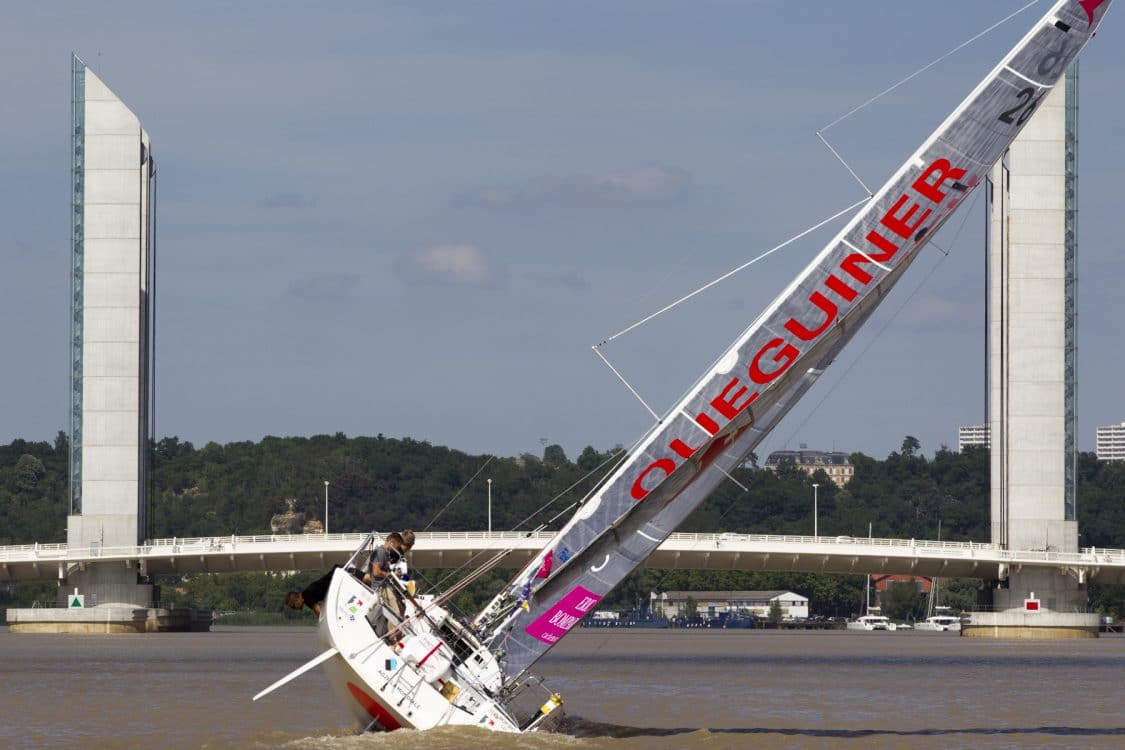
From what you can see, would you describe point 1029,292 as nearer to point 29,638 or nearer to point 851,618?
point 29,638

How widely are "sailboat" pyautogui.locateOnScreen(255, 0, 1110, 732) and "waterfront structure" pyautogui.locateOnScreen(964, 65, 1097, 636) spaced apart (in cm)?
7701

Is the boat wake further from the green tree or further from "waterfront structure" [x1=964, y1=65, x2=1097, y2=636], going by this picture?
the green tree

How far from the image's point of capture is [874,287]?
28.3m

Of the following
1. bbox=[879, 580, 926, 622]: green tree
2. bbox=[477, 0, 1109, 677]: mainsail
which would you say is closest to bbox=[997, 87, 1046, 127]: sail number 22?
bbox=[477, 0, 1109, 677]: mainsail

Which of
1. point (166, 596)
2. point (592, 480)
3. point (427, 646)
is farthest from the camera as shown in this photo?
point (592, 480)

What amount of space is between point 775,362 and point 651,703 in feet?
44.6

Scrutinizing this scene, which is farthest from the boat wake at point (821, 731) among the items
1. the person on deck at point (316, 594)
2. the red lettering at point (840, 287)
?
the red lettering at point (840, 287)

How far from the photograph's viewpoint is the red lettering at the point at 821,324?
92.0 feet

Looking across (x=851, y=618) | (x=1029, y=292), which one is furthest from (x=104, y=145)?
(x=851, y=618)

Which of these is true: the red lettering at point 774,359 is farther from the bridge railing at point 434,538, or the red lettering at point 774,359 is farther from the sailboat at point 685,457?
the bridge railing at point 434,538

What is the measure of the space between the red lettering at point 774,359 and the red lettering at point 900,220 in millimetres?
1985

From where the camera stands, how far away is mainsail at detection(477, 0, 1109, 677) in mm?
27734

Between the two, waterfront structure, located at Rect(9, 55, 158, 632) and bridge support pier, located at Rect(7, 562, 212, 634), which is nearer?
bridge support pier, located at Rect(7, 562, 212, 634)

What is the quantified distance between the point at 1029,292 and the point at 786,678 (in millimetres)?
55932
